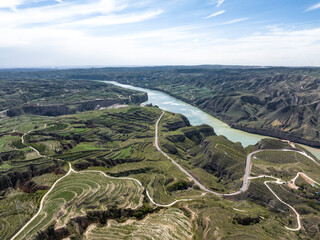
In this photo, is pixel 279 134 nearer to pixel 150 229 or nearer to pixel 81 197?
pixel 150 229

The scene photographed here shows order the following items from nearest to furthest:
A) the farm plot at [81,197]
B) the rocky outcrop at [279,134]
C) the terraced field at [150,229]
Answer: the terraced field at [150,229] → the farm plot at [81,197] → the rocky outcrop at [279,134]

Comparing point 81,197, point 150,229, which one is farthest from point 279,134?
point 81,197

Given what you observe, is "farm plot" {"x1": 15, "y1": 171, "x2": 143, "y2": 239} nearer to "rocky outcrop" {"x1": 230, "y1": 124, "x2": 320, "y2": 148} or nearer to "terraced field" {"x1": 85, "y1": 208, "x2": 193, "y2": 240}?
"terraced field" {"x1": 85, "y1": 208, "x2": 193, "y2": 240}

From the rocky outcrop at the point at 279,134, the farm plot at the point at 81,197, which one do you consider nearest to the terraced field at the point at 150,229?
the farm plot at the point at 81,197

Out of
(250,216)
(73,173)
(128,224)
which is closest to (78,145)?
(73,173)

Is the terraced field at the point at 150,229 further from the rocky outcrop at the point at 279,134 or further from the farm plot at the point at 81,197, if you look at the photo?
the rocky outcrop at the point at 279,134

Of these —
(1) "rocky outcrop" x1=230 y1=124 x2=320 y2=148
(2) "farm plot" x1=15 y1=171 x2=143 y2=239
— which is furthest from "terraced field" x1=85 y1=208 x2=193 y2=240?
(1) "rocky outcrop" x1=230 y1=124 x2=320 y2=148
